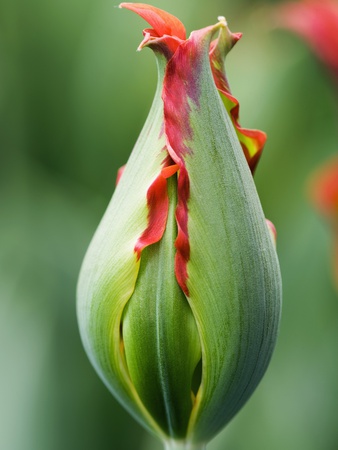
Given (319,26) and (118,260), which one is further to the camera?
(319,26)

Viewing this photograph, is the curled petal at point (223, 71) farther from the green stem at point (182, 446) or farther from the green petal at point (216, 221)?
the green stem at point (182, 446)

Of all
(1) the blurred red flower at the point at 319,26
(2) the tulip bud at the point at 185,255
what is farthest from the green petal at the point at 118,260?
(1) the blurred red flower at the point at 319,26

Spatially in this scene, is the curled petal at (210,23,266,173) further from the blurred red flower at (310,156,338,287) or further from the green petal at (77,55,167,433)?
the blurred red flower at (310,156,338,287)

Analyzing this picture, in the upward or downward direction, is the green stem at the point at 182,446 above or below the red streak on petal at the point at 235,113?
below

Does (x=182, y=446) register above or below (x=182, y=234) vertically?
below

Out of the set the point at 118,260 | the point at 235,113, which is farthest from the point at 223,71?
the point at 118,260

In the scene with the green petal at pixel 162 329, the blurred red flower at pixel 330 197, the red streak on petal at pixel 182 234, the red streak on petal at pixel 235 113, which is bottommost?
the green petal at pixel 162 329

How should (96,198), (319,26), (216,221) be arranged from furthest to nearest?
(96,198) < (319,26) < (216,221)

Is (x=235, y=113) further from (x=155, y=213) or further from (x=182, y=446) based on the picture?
(x=182, y=446)
